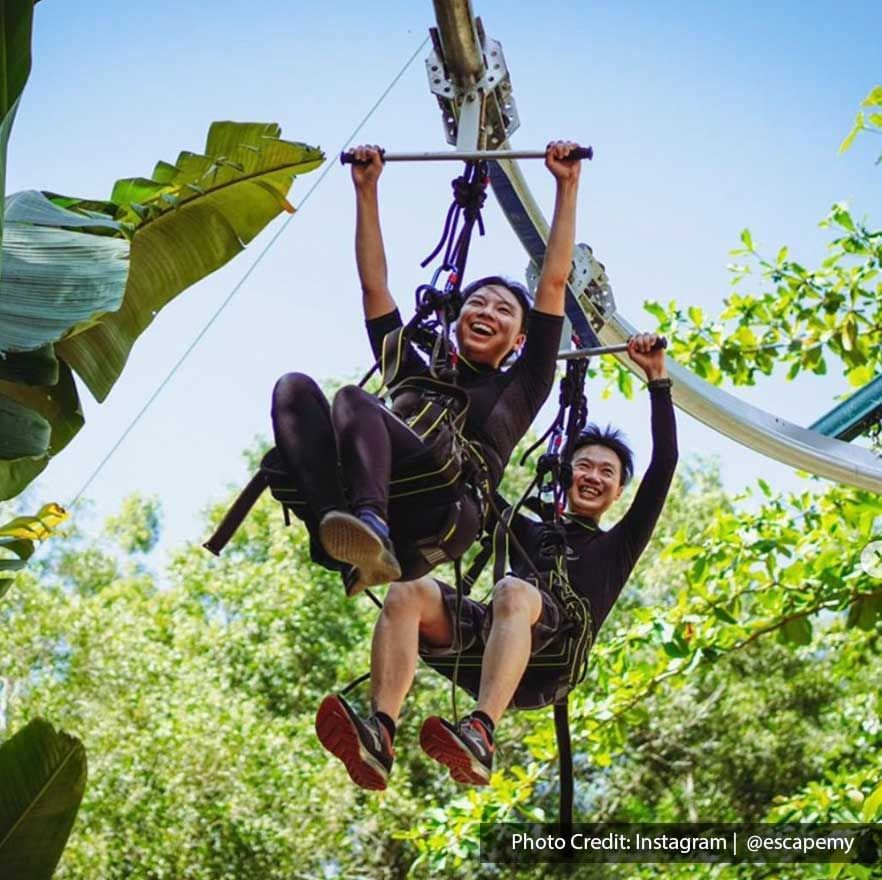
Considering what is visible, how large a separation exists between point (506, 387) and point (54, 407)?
91 centimetres

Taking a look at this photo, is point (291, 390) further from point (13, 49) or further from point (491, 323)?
point (13, 49)

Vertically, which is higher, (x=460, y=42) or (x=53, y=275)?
(x=460, y=42)

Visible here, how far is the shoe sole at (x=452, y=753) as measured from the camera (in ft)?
9.69

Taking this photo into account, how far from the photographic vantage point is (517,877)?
11.1 m

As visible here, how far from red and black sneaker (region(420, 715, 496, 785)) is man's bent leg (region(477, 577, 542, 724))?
9 cm

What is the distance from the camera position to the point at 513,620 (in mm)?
3230

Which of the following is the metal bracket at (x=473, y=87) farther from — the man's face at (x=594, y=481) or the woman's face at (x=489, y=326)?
the man's face at (x=594, y=481)

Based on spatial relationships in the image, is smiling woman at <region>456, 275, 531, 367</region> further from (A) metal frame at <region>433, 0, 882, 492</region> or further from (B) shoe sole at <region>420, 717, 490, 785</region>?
(B) shoe sole at <region>420, 717, 490, 785</region>

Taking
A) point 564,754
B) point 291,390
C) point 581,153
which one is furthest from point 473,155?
point 564,754

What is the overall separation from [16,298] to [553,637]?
135cm

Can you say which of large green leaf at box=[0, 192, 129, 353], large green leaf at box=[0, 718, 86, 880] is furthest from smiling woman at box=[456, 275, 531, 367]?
large green leaf at box=[0, 718, 86, 880]

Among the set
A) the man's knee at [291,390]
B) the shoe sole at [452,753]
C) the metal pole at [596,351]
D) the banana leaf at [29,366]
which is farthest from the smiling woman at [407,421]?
the banana leaf at [29,366]

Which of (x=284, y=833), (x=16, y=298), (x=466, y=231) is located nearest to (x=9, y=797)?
(x=16, y=298)

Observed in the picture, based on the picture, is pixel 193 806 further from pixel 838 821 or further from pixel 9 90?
pixel 9 90
